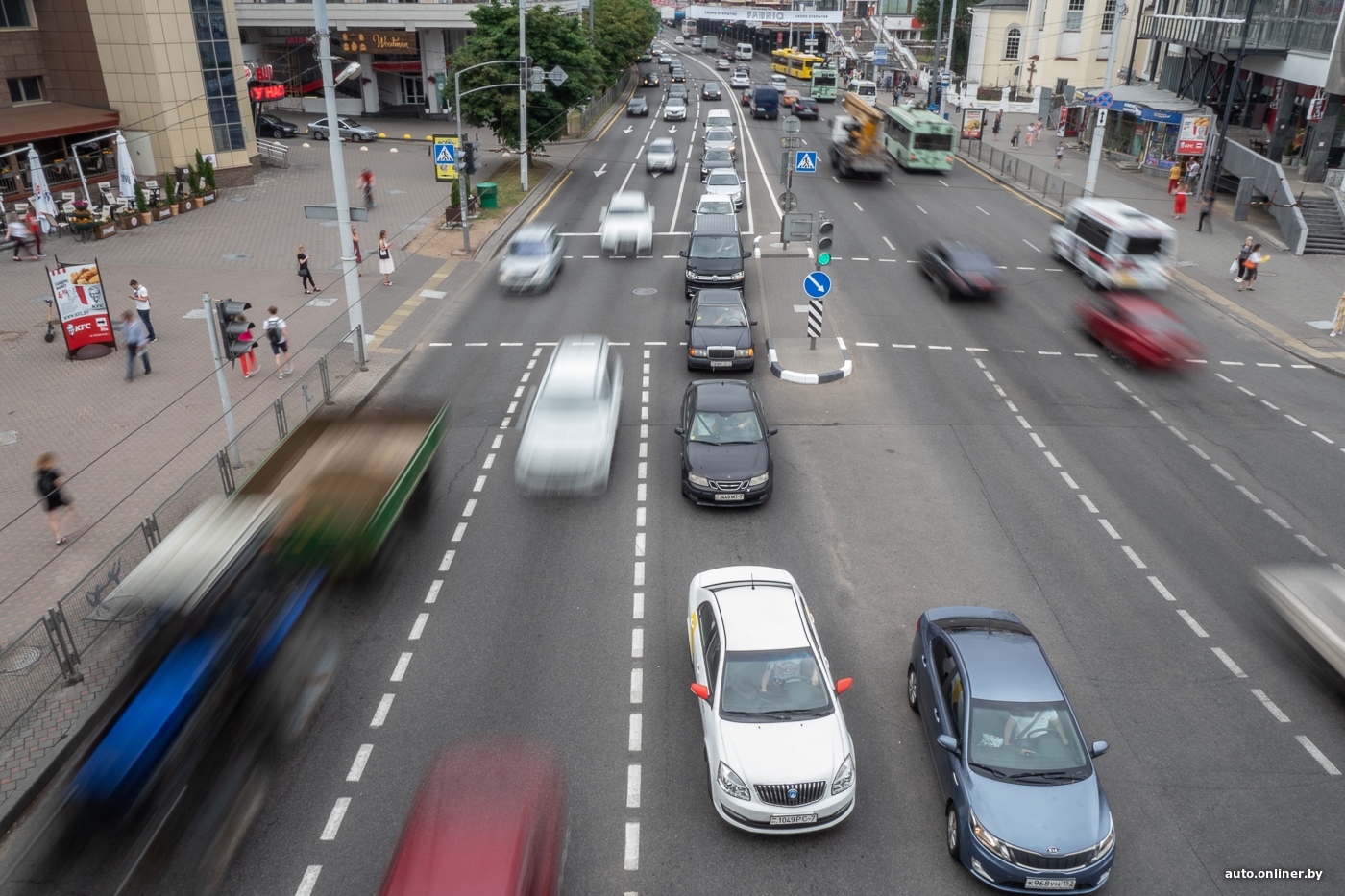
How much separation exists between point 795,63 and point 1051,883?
3970 inches

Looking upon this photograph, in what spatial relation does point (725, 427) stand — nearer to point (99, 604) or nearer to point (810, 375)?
point (810, 375)

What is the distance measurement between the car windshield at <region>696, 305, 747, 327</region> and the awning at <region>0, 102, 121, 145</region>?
101 ft

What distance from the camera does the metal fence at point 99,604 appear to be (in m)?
11.8

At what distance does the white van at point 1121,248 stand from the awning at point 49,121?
40169mm

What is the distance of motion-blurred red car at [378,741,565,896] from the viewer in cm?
820

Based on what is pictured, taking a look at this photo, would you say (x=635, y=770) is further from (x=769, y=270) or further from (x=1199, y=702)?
(x=769, y=270)

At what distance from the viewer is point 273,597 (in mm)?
12312

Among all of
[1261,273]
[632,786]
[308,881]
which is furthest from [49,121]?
[1261,273]

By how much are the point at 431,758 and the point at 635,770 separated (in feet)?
8.34

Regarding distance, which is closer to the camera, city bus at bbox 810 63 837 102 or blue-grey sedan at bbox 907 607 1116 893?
blue-grey sedan at bbox 907 607 1116 893

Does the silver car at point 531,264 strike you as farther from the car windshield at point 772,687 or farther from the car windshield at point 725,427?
the car windshield at point 772,687

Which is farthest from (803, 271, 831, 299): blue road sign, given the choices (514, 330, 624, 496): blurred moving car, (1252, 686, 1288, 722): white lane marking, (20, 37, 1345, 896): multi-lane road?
(1252, 686, 1288, 722): white lane marking

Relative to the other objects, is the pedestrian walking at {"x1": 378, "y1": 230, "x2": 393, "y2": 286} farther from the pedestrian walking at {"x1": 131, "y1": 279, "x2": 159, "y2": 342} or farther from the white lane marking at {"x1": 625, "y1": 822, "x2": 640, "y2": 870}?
the white lane marking at {"x1": 625, "y1": 822, "x2": 640, "y2": 870}

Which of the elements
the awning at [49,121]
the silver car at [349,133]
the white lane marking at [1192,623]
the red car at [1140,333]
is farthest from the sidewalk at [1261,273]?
the awning at [49,121]
